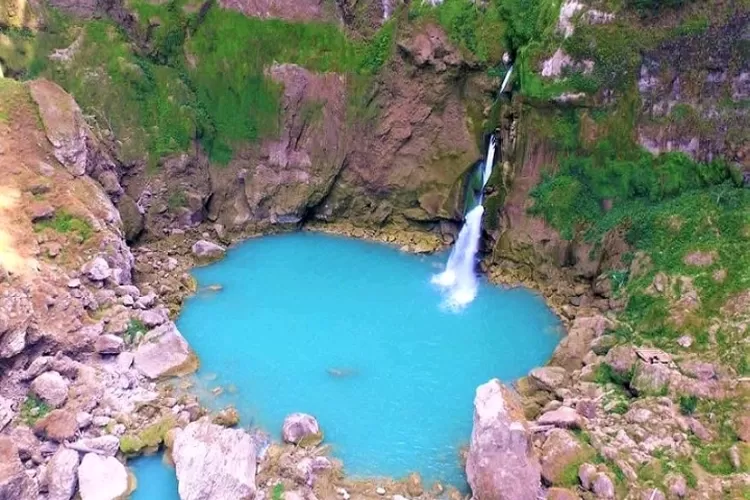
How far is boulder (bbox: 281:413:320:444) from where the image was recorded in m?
23.8

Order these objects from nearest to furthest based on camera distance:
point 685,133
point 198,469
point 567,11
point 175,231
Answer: point 198,469 < point 685,133 < point 567,11 < point 175,231

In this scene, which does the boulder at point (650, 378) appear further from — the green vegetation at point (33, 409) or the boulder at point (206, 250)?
the boulder at point (206, 250)

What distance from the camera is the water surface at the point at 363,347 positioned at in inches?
972

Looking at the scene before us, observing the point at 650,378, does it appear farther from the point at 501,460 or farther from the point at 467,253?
the point at 467,253

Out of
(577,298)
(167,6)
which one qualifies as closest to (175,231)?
(167,6)

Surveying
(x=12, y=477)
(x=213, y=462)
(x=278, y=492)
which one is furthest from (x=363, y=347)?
(x=12, y=477)

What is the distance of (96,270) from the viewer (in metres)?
29.3

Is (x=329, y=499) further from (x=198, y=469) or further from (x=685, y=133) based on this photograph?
(x=685, y=133)

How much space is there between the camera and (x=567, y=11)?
32.5 m

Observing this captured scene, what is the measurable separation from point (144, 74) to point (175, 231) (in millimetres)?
10074

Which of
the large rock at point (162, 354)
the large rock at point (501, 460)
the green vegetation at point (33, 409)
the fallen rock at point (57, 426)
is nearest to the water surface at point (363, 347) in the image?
the large rock at point (162, 354)

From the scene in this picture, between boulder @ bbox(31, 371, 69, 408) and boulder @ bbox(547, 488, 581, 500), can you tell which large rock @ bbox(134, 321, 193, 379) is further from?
boulder @ bbox(547, 488, 581, 500)

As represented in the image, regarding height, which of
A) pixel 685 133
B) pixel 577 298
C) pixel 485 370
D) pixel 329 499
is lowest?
pixel 329 499

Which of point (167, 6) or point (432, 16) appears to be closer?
point (432, 16)
